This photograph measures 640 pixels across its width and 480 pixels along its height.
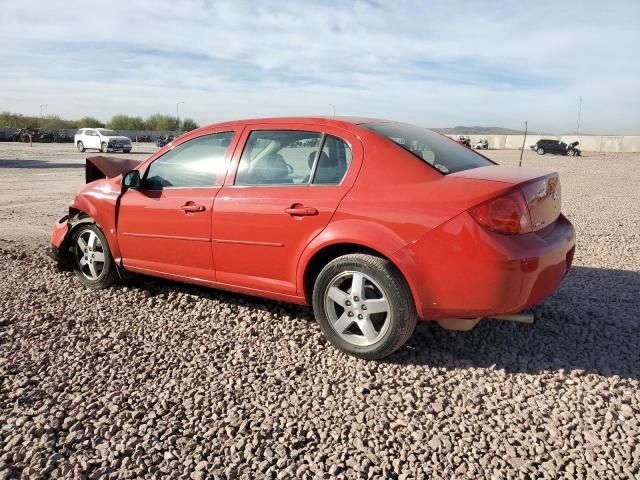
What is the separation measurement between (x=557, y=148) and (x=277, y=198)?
163 feet

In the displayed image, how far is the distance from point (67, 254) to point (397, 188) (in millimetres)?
3690

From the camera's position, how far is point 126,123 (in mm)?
89125

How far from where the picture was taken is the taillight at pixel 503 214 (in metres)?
3.11

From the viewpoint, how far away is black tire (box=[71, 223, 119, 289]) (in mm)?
4973

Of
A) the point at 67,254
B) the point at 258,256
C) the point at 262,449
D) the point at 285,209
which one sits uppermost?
the point at 285,209

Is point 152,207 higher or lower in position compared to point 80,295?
higher

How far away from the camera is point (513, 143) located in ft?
229

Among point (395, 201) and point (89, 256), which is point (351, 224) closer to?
point (395, 201)

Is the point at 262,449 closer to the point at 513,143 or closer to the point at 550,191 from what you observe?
the point at 550,191

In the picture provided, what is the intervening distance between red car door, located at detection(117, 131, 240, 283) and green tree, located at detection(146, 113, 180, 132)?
90.9m

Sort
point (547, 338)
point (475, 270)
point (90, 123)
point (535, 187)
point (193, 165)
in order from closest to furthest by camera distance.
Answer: point (475, 270)
point (535, 187)
point (547, 338)
point (193, 165)
point (90, 123)

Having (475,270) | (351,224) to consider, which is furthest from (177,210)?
(475,270)

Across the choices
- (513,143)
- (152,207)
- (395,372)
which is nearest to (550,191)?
(395,372)

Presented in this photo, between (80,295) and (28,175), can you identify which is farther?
(28,175)
